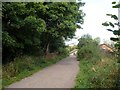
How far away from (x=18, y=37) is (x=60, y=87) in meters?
10.6

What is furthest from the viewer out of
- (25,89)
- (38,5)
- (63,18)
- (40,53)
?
(40,53)

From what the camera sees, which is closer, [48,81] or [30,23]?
[48,81]

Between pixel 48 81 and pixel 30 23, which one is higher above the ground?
pixel 30 23

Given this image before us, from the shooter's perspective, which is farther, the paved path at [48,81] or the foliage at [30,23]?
the foliage at [30,23]

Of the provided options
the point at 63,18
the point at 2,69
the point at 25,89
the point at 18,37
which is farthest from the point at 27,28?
the point at 25,89

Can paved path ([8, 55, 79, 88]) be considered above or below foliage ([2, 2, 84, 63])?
below

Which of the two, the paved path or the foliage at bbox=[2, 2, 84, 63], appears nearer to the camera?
the paved path

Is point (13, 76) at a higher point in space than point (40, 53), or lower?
higher

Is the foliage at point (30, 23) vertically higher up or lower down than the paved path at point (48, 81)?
higher up

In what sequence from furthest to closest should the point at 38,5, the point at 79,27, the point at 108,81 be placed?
1. the point at 79,27
2. the point at 38,5
3. the point at 108,81

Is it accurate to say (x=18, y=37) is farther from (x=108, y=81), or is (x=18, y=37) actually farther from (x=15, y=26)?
(x=108, y=81)

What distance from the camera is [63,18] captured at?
28.9 m

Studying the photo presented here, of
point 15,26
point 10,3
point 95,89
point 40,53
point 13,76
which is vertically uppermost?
point 10,3

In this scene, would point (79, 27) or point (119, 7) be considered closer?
point (119, 7)
